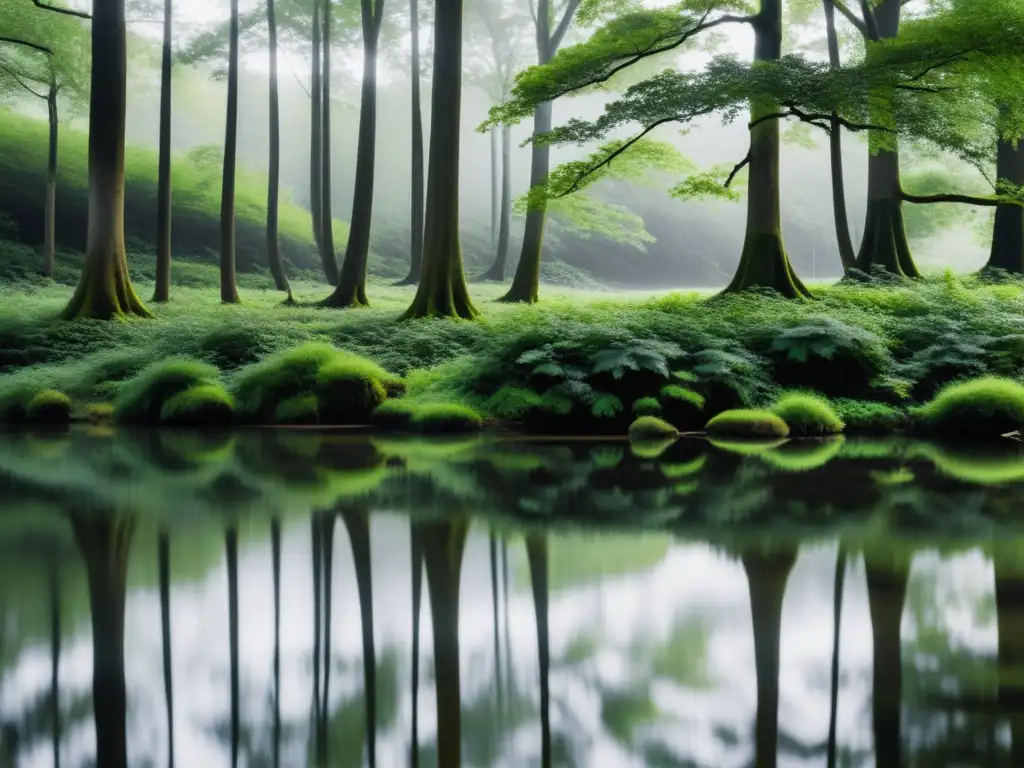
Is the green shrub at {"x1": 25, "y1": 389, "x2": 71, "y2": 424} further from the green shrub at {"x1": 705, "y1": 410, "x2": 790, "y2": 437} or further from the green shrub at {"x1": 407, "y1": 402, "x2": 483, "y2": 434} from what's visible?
the green shrub at {"x1": 705, "y1": 410, "x2": 790, "y2": 437}

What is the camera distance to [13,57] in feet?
94.8

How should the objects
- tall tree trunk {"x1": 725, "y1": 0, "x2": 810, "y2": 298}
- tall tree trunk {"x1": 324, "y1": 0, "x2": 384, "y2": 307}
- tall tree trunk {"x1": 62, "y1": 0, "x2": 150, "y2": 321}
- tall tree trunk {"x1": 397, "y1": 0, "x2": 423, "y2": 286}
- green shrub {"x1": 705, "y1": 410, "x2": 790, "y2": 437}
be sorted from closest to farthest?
green shrub {"x1": 705, "y1": 410, "x2": 790, "y2": 437} → tall tree trunk {"x1": 725, "y1": 0, "x2": 810, "y2": 298} → tall tree trunk {"x1": 62, "y1": 0, "x2": 150, "y2": 321} → tall tree trunk {"x1": 324, "y1": 0, "x2": 384, "y2": 307} → tall tree trunk {"x1": 397, "y1": 0, "x2": 423, "y2": 286}

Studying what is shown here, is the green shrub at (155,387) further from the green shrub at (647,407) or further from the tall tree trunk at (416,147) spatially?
the tall tree trunk at (416,147)

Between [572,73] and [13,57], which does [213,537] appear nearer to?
[572,73]

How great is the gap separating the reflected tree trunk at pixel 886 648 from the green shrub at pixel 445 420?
746 cm

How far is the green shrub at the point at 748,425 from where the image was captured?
11711 millimetres

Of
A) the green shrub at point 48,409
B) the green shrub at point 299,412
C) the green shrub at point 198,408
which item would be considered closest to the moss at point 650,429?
the green shrub at point 299,412

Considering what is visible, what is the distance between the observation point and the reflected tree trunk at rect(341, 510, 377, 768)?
9.90 feet

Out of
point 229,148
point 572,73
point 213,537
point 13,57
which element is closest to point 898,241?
point 572,73

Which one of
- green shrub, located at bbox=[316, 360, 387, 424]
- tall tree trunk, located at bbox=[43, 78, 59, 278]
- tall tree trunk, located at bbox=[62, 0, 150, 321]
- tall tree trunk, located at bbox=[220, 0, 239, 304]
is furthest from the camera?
tall tree trunk, located at bbox=[43, 78, 59, 278]

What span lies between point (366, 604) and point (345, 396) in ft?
29.1

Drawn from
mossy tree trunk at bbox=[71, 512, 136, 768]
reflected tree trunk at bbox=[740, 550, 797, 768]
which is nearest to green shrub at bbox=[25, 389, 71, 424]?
mossy tree trunk at bbox=[71, 512, 136, 768]

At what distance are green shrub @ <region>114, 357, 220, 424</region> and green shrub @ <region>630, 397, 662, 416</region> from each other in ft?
18.6

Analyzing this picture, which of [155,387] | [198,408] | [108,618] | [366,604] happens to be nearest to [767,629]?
[366,604]
